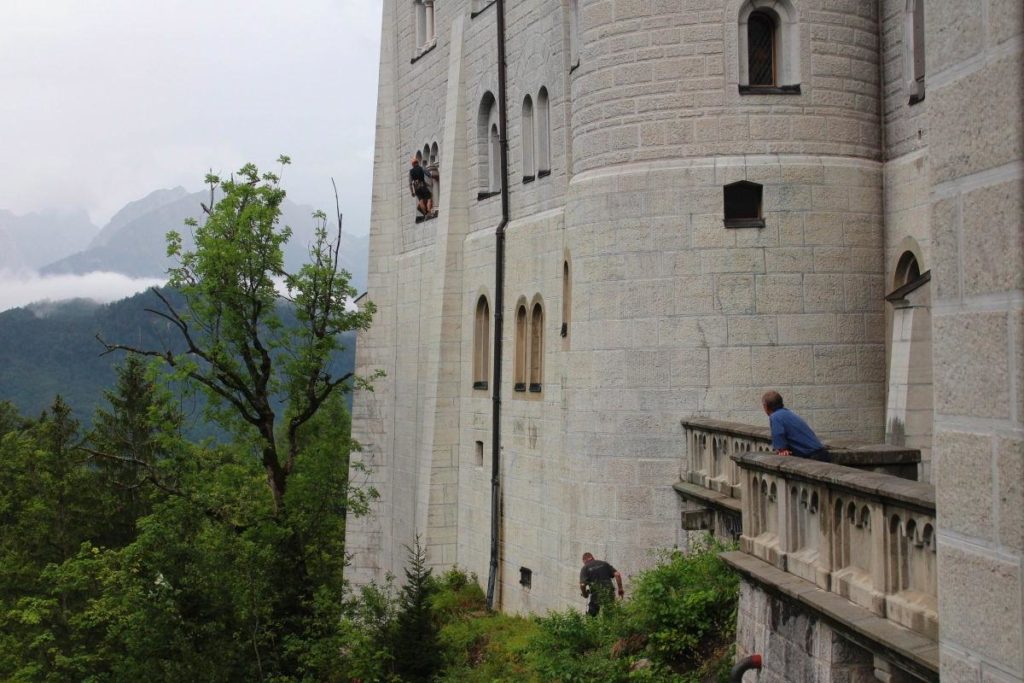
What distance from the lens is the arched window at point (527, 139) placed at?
76.2 feet

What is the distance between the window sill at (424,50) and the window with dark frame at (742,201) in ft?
42.8

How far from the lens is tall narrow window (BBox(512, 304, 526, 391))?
75.6 ft

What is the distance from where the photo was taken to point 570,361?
18.6 meters

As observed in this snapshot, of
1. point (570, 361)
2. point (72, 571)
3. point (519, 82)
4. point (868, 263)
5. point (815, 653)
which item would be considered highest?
point (519, 82)

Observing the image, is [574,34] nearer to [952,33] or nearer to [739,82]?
[739,82]

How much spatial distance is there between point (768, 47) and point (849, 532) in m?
10.4

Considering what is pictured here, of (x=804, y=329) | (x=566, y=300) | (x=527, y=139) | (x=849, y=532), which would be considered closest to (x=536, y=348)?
(x=566, y=300)

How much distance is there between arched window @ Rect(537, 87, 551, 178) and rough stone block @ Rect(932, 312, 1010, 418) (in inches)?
670

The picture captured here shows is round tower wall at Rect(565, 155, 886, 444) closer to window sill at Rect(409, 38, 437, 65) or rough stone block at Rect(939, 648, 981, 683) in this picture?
rough stone block at Rect(939, 648, 981, 683)

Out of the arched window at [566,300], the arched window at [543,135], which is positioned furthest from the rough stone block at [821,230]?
the arched window at [543,135]

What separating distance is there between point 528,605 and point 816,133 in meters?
8.68

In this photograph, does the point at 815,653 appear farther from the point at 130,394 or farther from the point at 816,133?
the point at 130,394

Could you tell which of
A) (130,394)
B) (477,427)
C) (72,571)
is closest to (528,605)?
(477,427)

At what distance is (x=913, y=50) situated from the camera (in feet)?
55.1
